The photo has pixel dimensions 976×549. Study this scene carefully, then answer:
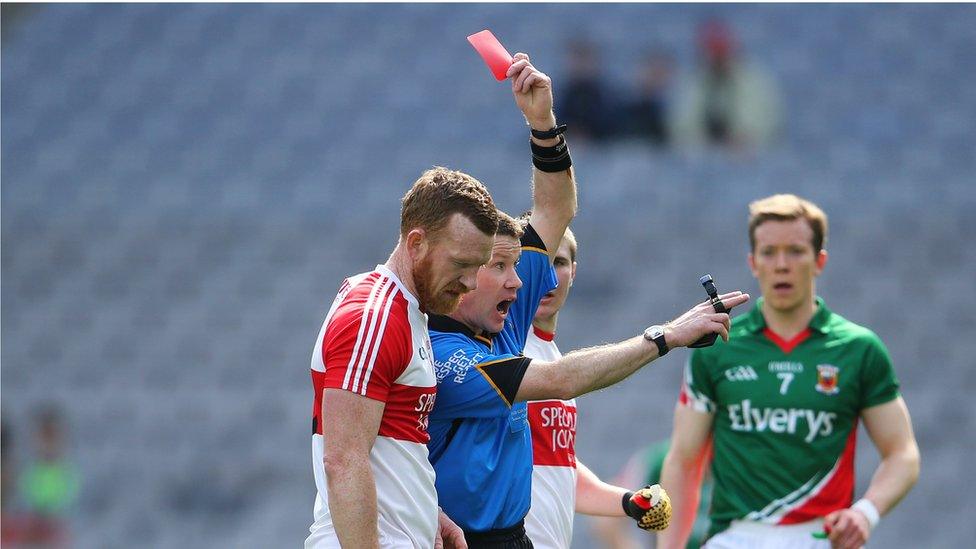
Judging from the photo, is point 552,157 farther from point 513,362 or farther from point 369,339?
point 369,339

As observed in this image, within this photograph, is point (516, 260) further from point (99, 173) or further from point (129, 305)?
point (99, 173)

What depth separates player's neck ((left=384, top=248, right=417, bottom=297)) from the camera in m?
4.23

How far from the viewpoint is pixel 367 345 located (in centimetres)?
395

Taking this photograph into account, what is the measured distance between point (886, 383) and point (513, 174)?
9.79m

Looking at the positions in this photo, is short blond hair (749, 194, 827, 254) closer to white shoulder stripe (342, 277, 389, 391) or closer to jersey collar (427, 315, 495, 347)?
jersey collar (427, 315, 495, 347)

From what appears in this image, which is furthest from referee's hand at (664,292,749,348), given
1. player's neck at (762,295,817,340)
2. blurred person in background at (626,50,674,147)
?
blurred person in background at (626,50,674,147)

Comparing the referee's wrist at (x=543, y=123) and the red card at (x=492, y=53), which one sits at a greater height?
the red card at (x=492, y=53)

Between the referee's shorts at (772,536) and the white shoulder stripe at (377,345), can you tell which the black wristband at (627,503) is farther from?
the white shoulder stripe at (377,345)

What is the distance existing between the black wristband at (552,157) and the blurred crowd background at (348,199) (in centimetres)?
739

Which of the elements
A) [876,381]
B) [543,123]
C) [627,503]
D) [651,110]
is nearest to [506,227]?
[543,123]

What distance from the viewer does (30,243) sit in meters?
16.2

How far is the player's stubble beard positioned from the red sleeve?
0.40ft

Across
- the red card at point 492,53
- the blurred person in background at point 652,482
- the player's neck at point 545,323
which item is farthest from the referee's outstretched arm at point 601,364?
the blurred person in background at point 652,482

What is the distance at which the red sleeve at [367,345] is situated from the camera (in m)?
3.93
